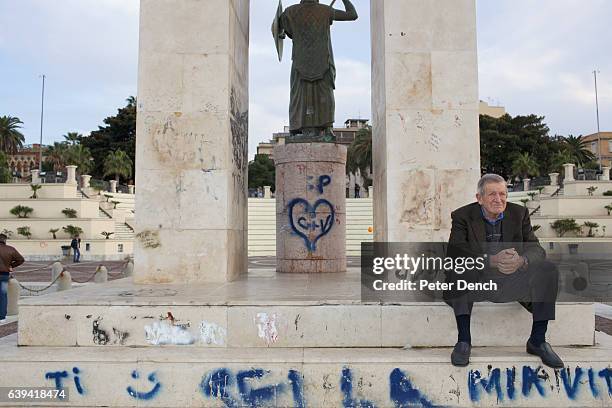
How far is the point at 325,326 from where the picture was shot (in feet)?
17.6

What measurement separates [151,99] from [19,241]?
33.2 meters

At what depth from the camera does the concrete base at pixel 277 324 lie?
5.34m

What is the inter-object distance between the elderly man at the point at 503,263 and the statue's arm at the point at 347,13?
21.8 feet

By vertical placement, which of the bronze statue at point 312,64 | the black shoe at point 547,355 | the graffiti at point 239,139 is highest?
the bronze statue at point 312,64

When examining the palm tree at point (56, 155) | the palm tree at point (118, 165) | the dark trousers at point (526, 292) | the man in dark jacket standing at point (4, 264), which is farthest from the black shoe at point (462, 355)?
the palm tree at point (56, 155)

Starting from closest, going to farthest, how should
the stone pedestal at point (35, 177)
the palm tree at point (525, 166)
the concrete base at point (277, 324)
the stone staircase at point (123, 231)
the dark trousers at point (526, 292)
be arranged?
the dark trousers at point (526, 292) < the concrete base at point (277, 324) < the stone pedestal at point (35, 177) < the stone staircase at point (123, 231) < the palm tree at point (525, 166)

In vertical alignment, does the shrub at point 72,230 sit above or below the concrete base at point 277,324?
above

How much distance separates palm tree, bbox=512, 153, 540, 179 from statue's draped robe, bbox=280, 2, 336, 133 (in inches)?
2003

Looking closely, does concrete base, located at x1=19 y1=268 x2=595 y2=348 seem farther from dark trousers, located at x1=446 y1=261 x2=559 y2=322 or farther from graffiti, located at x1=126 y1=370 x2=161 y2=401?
graffiti, located at x1=126 y1=370 x2=161 y2=401

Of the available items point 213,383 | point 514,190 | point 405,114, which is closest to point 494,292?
→ point 213,383

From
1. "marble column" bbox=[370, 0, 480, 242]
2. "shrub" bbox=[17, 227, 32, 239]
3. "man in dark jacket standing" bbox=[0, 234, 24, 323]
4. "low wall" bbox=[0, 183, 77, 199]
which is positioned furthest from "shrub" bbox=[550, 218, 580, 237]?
"shrub" bbox=[17, 227, 32, 239]

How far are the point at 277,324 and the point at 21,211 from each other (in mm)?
37223

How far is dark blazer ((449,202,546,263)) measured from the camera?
4.85 metres

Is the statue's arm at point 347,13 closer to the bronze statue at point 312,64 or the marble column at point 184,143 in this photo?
the bronze statue at point 312,64
